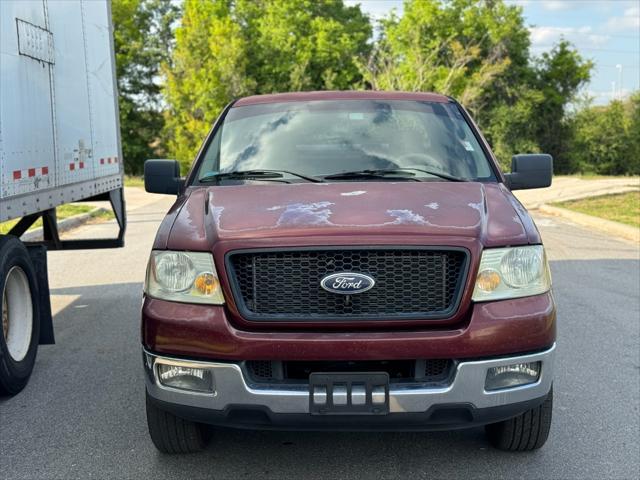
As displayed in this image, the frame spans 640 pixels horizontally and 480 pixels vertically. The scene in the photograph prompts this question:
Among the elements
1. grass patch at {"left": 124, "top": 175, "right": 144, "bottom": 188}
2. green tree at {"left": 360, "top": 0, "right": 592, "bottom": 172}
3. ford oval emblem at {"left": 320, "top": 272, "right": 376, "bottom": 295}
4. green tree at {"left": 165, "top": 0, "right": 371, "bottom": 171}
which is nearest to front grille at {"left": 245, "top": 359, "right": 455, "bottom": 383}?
ford oval emblem at {"left": 320, "top": 272, "right": 376, "bottom": 295}

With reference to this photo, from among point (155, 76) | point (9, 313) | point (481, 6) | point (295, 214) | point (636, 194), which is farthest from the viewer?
point (155, 76)

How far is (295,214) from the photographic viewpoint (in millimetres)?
3488

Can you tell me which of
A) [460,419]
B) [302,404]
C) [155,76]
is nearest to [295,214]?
[302,404]

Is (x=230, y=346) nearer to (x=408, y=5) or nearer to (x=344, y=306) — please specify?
(x=344, y=306)

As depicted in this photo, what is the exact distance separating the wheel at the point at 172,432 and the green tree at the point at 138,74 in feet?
149

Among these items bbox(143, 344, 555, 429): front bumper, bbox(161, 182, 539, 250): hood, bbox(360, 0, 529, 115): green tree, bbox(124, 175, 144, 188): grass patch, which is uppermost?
bbox(360, 0, 529, 115): green tree

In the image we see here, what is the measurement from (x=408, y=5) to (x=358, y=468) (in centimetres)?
4376

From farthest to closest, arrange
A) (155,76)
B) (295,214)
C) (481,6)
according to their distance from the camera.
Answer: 1. (155,76)
2. (481,6)
3. (295,214)

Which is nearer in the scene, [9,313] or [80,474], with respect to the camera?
[80,474]

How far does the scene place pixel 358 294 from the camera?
3.28 m

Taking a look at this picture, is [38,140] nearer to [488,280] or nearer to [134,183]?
[488,280]

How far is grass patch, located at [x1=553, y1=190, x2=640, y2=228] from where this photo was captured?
1512 cm

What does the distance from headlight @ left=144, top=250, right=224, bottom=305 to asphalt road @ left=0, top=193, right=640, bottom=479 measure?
36.3 inches

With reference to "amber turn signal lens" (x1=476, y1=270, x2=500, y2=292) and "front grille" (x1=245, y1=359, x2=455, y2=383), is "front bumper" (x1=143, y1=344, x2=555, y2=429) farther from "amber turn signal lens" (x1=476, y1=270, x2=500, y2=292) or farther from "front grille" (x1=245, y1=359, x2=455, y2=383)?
"amber turn signal lens" (x1=476, y1=270, x2=500, y2=292)
